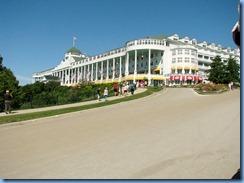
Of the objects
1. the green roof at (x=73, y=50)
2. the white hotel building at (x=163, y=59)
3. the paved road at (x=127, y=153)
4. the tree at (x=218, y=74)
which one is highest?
the green roof at (x=73, y=50)

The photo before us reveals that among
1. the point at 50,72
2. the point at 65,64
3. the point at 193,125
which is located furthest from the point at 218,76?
the point at 50,72

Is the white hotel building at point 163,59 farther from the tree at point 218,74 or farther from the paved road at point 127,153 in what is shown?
the paved road at point 127,153

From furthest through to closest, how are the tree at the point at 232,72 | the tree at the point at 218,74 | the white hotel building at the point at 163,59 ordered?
the white hotel building at the point at 163,59 → the tree at the point at 218,74 → the tree at the point at 232,72

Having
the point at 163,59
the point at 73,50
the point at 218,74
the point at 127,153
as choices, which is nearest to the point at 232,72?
the point at 218,74

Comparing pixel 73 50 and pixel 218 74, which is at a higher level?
pixel 73 50

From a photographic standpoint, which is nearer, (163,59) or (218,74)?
(218,74)

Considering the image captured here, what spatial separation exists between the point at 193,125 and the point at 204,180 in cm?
417

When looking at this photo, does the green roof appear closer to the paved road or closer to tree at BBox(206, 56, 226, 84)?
tree at BBox(206, 56, 226, 84)

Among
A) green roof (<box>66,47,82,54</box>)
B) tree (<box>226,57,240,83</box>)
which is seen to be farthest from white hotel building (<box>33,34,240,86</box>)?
green roof (<box>66,47,82,54</box>)

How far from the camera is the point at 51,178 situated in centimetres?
379

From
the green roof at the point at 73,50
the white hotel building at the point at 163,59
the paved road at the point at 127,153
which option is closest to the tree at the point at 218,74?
the white hotel building at the point at 163,59

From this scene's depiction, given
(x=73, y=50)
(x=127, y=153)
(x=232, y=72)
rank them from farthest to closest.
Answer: (x=73, y=50), (x=232, y=72), (x=127, y=153)

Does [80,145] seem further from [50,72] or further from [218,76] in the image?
[50,72]

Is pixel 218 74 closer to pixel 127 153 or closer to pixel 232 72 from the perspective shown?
pixel 232 72
